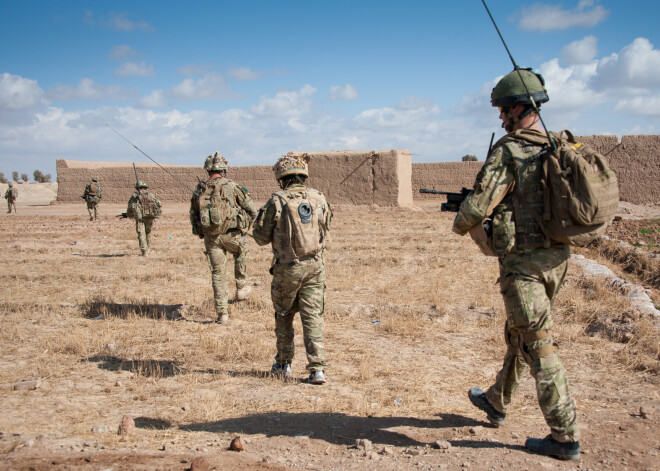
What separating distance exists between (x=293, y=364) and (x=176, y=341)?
4.82ft

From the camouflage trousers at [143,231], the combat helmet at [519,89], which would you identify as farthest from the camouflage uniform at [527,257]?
the camouflage trousers at [143,231]

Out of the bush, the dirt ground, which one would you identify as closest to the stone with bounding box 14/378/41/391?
the dirt ground

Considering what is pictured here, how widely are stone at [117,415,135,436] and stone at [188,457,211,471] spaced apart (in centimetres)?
77

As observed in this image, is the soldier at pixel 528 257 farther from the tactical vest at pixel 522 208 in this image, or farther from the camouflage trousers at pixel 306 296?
the camouflage trousers at pixel 306 296

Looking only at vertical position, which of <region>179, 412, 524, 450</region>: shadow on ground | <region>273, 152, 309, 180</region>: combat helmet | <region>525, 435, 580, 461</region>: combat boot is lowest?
<region>179, 412, 524, 450</region>: shadow on ground

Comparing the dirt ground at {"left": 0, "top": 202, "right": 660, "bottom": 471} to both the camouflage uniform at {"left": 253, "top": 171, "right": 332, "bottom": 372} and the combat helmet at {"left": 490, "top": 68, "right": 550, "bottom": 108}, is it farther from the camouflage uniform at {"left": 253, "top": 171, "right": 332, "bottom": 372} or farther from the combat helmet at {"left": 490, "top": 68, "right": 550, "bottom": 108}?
the combat helmet at {"left": 490, "top": 68, "right": 550, "bottom": 108}

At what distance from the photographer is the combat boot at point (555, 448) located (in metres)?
2.91

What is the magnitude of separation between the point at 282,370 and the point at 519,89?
9.33ft

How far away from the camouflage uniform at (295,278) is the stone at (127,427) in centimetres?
138

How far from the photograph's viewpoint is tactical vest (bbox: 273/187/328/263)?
14.1 ft

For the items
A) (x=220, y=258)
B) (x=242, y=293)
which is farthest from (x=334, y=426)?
(x=242, y=293)

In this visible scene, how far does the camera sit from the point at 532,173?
9.59 ft

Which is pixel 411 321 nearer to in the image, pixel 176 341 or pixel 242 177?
pixel 176 341

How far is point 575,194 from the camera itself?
2.75m
